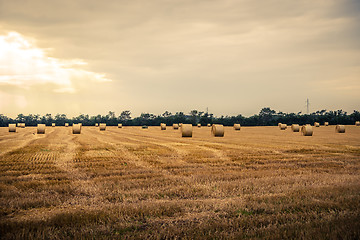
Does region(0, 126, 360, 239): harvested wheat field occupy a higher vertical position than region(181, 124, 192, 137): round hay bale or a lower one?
lower

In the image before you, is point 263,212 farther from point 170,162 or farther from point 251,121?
point 251,121

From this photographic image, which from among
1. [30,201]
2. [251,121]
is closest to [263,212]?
[30,201]

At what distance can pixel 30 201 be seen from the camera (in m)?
6.70

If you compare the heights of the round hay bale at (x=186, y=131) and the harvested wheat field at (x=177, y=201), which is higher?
the round hay bale at (x=186, y=131)

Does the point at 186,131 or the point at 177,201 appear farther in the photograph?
the point at 186,131

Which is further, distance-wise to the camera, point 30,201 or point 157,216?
point 30,201

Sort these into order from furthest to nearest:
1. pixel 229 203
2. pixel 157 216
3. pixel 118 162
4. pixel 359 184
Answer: pixel 118 162, pixel 359 184, pixel 229 203, pixel 157 216

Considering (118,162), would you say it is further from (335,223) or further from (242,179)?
(335,223)

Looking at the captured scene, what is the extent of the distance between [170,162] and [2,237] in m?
8.66

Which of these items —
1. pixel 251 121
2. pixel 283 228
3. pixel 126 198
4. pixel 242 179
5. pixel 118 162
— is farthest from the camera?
pixel 251 121

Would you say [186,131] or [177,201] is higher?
[186,131]

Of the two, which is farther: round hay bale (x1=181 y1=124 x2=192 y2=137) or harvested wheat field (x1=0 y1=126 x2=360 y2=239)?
round hay bale (x1=181 y1=124 x2=192 y2=137)

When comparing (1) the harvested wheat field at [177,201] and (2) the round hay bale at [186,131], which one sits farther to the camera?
(2) the round hay bale at [186,131]

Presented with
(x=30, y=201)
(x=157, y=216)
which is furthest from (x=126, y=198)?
(x=30, y=201)
